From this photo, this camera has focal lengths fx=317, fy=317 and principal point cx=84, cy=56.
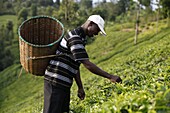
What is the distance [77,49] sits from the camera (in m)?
4.74

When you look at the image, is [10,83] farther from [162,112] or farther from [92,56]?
[162,112]

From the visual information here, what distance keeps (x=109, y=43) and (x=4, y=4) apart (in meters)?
58.7

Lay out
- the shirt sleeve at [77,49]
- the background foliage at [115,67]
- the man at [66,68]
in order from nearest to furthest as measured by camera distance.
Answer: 1. the background foliage at [115,67]
2. the shirt sleeve at [77,49]
3. the man at [66,68]

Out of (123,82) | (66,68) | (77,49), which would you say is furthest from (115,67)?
(77,49)

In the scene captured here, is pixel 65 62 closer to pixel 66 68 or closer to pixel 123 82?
pixel 66 68

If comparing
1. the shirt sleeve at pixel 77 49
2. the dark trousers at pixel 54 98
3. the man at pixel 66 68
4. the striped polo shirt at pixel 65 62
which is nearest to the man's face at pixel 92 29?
the man at pixel 66 68

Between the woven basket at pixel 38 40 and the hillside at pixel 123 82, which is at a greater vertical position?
the woven basket at pixel 38 40

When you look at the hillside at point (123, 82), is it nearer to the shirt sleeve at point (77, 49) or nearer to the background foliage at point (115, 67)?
the background foliage at point (115, 67)

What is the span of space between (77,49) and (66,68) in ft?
1.48

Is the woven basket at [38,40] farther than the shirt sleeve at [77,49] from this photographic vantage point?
Yes

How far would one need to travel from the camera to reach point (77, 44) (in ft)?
15.7

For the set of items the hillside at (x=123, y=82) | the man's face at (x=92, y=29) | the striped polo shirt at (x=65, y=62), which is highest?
the man's face at (x=92, y=29)

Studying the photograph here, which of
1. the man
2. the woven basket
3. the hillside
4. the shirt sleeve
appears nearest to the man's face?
the man

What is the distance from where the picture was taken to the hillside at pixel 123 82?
10.5 ft
